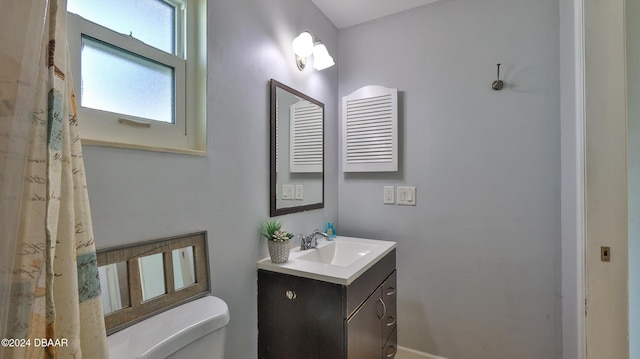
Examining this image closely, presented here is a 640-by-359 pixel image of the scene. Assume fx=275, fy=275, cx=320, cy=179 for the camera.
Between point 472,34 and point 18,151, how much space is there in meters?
2.12

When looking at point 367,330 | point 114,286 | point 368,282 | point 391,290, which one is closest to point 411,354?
point 391,290

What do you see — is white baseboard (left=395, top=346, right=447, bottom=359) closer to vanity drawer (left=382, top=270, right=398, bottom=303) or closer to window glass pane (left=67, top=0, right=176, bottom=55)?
vanity drawer (left=382, top=270, right=398, bottom=303)

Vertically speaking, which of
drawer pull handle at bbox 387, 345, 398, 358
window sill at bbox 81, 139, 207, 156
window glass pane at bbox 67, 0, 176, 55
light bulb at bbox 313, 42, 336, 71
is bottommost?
drawer pull handle at bbox 387, 345, 398, 358

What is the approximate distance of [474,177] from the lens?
1721 mm

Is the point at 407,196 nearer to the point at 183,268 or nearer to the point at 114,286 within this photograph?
the point at 183,268

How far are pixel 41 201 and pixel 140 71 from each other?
2.31 ft

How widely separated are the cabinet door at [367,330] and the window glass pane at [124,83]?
117 centimetres

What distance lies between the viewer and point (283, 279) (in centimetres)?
131

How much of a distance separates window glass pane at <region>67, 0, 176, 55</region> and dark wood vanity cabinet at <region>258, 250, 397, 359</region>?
1.10 metres

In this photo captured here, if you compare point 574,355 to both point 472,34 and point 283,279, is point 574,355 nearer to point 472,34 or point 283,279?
point 283,279

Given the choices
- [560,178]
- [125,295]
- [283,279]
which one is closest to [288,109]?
[283,279]

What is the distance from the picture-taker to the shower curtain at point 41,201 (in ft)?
1.35

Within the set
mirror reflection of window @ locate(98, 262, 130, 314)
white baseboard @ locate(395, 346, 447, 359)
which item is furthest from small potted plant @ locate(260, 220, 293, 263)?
white baseboard @ locate(395, 346, 447, 359)

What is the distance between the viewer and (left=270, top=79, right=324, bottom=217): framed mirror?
4.97ft
